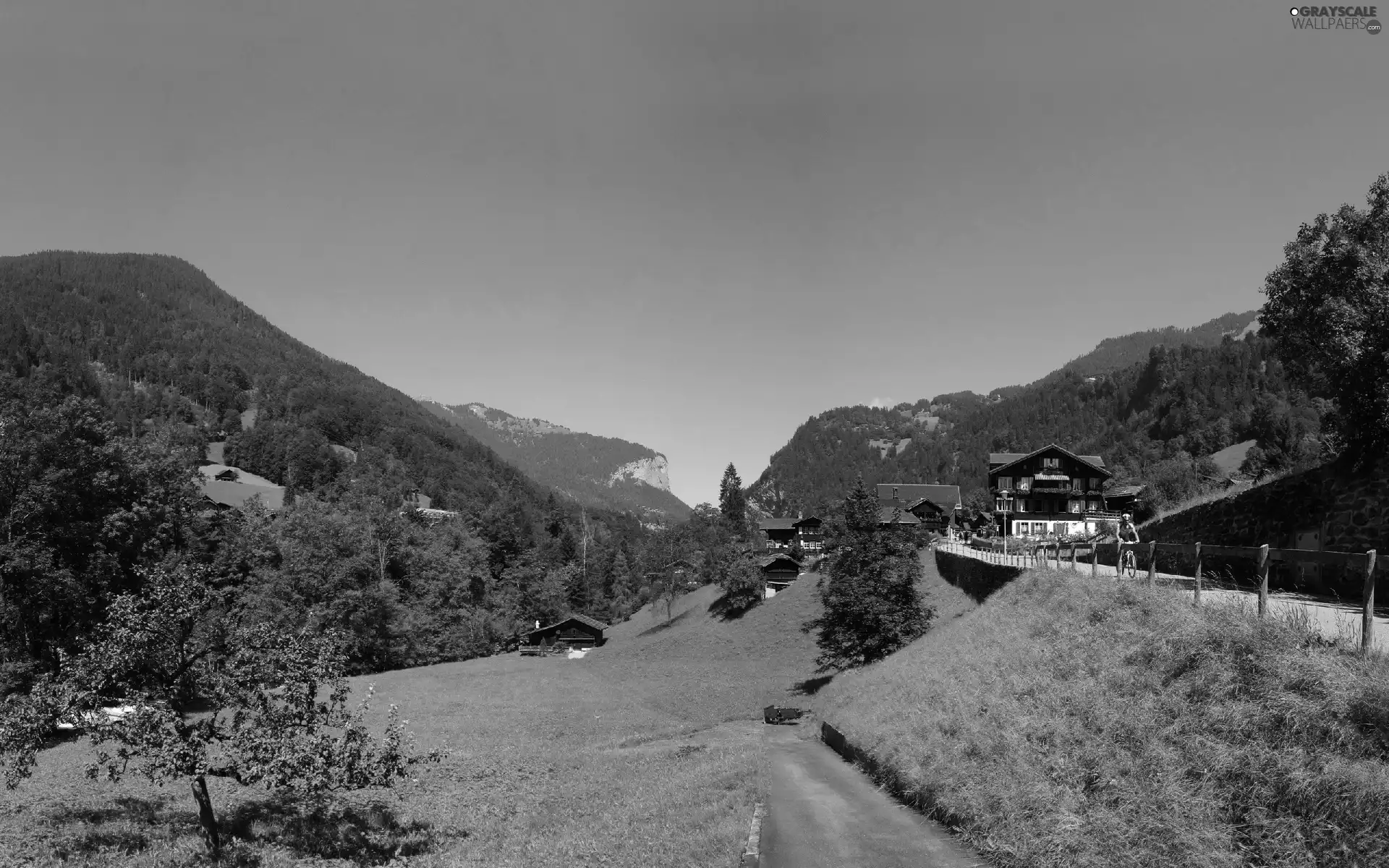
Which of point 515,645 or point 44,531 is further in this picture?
point 515,645

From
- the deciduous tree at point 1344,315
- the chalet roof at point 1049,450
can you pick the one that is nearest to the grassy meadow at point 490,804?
the deciduous tree at point 1344,315

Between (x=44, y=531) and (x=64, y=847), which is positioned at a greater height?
(x=44, y=531)

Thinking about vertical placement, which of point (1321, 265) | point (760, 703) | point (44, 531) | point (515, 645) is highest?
point (1321, 265)

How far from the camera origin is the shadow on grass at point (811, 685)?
44.4 m

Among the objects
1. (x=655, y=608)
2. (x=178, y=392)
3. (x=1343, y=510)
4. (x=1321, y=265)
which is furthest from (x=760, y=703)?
(x=178, y=392)

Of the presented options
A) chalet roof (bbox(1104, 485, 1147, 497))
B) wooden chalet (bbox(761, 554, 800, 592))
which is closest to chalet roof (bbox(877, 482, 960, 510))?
chalet roof (bbox(1104, 485, 1147, 497))

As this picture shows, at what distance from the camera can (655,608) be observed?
321ft

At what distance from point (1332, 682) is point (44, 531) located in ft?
159

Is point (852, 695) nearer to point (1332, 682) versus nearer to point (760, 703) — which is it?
point (760, 703)

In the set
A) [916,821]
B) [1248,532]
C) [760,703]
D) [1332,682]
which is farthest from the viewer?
[760,703]

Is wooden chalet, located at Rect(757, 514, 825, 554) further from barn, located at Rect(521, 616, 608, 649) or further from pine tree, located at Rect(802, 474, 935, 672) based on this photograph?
pine tree, located at Rect(802, 474, 935, 672)

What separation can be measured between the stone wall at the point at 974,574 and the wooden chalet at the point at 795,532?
54.9 m

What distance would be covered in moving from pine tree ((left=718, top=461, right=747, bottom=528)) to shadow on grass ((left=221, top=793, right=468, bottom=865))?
4349 inches

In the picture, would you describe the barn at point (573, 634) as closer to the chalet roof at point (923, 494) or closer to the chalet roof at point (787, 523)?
the chalet roof at point (787, 523)
